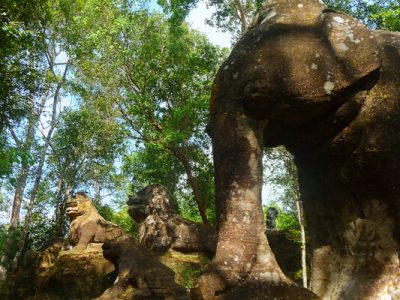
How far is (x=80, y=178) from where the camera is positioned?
2420 cm

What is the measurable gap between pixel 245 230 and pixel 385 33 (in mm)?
2162

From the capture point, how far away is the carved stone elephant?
278 centimetres

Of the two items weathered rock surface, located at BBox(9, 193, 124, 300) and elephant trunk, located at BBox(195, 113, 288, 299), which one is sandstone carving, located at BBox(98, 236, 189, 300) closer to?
weathered rock surface, located at BBox(9, 193, 124, 300)

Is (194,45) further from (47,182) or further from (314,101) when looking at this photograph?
(314,101)

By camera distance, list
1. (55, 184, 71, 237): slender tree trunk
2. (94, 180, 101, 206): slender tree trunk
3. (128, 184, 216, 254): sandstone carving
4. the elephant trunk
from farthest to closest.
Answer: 1. (94, 180, 101, 206): slender tree trunk
2. (55, 184, 71, 237): slender tree trunk
3. (128, 184, 216, 254): sandstone carving
4. the elephant trunk

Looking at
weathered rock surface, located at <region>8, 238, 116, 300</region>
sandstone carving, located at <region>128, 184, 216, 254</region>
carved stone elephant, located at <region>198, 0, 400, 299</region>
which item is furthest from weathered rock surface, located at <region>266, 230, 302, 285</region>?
carved stone elephant, located at <region>198, 0, 400, 299</region>

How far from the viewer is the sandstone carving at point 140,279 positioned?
4.97 metres

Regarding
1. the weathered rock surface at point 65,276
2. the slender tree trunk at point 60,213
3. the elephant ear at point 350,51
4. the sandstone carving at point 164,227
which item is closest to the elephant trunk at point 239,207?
the elephant ear at point 350,51

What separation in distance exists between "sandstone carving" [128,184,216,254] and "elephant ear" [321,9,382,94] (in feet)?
29.6

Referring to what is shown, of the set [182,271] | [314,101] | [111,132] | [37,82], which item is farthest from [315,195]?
[111,132]

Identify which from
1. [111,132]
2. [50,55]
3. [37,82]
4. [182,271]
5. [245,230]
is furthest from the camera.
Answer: [50,55]

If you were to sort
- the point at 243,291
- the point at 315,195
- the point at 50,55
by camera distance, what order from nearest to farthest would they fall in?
1. the point at 243,291
2. the point at 315,195
3. the point at 50,55

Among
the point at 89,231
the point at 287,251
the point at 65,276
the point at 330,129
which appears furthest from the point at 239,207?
the point at 89,231

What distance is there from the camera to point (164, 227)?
11.6 metres
